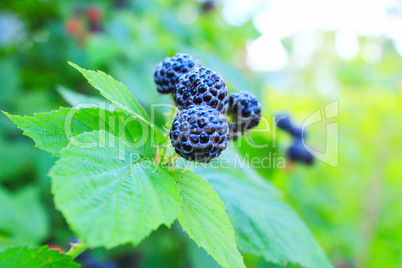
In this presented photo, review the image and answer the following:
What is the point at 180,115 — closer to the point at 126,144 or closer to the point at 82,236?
the point at 126,144

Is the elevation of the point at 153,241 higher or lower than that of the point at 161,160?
lower

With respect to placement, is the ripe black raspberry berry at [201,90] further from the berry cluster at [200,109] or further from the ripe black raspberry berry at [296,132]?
the ripe black raspberry berry at [296,132]

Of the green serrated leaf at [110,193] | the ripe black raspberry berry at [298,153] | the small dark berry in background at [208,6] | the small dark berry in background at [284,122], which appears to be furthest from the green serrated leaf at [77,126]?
the small dark berry in background at [208,6]

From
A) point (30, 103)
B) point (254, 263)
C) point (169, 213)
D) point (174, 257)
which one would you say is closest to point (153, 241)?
point (174, 257)

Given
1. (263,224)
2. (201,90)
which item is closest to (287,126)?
(263,224)

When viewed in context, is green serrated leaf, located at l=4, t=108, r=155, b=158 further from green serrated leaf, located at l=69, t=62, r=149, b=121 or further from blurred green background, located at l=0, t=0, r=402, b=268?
blurred green background, located at l=0, t=0, r=402, b=268

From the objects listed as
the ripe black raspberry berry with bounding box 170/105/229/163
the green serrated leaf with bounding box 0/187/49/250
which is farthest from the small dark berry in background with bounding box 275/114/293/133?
the green serrated leaf with bounding box 0/187/49/250

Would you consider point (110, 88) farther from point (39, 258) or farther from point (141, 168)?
point (39, 258)
